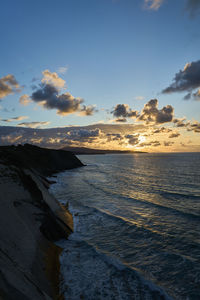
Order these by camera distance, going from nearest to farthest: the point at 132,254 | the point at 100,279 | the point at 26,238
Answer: the point at 100,279
the point at 26,238
the point at 132,254

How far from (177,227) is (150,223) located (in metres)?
1.86

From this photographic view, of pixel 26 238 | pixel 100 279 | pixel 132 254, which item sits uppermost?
pixel 26 238

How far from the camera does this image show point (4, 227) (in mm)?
6801

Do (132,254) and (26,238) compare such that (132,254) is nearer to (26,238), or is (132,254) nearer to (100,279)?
(100,279)

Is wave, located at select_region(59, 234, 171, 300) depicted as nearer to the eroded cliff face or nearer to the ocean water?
the ocean water

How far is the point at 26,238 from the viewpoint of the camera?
7.17 meters

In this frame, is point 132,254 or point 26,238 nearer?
point 26,238

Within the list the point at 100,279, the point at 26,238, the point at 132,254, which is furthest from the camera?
the point at 132,254

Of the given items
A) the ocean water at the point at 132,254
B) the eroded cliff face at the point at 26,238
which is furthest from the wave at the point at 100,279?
the eroded cliff face at the point at 26,238

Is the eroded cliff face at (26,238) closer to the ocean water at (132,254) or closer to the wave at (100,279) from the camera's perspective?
the wave at (100,279)

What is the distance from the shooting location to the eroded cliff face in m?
4.52

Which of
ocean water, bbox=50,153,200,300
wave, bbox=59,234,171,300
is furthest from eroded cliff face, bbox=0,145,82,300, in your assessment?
ocean water, bbox=50,153,200,300

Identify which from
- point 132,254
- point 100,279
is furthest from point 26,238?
point 132,254

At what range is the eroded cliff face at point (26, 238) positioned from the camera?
14.8 feet
